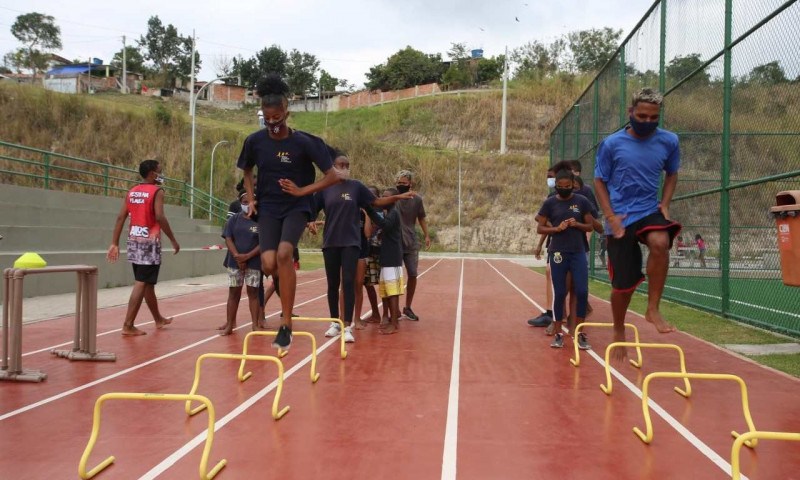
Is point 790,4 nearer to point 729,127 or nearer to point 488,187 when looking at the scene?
point 729,127

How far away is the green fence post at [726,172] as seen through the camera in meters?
9.86

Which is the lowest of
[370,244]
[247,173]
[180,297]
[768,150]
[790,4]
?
[180,297]

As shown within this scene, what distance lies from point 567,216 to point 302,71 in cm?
9360

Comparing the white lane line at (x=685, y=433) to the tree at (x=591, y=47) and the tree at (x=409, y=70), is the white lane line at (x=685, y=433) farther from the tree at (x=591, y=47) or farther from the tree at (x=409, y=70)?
the tree at (x=409, y=70)

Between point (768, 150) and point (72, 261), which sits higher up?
point (768, 150)

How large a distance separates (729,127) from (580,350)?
500 centimetres

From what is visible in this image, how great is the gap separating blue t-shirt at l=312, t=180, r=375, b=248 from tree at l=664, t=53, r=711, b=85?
21.3 ft

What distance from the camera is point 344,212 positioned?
7.30 metres

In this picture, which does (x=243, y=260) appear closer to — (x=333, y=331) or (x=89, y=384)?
(x=333, y=331)

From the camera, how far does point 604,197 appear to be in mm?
5414

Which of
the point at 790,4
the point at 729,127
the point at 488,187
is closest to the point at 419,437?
the point at 790,4

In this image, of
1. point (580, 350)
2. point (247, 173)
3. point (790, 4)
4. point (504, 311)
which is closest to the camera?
point (247, 173)

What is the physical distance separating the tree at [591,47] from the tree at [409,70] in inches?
841

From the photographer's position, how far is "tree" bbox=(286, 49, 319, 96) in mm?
95250
